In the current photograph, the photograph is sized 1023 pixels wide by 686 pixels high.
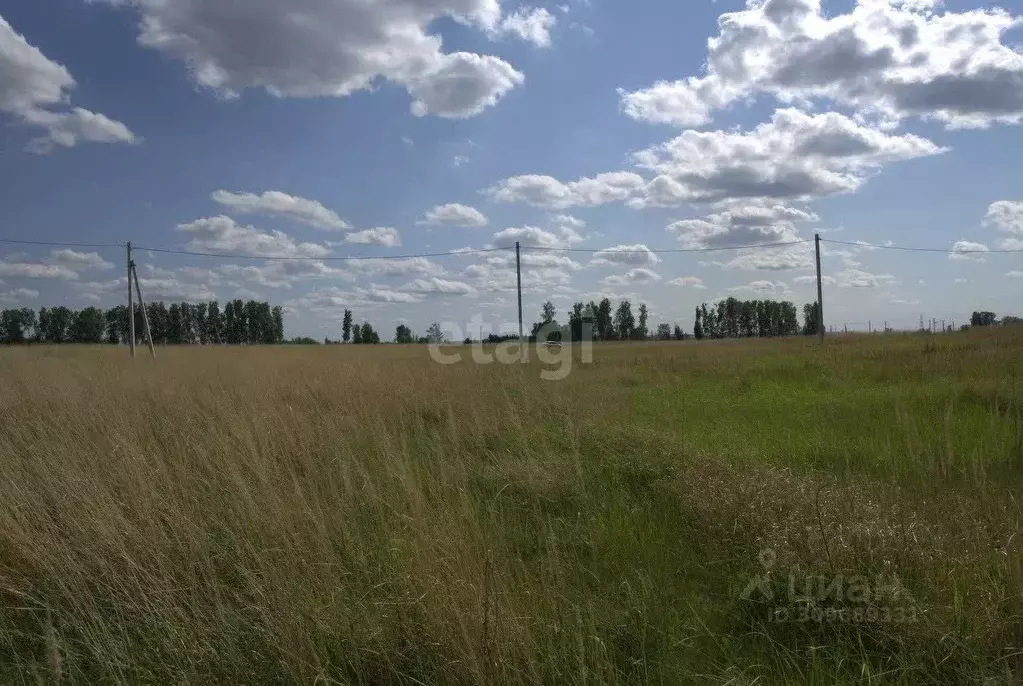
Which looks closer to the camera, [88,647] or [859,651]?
[859,651]

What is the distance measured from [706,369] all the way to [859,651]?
12186 mm

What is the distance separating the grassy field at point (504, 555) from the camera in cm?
243

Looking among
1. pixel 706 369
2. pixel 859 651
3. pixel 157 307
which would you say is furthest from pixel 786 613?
pixel 157 307

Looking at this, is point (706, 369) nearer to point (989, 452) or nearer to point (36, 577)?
point (989, 452)

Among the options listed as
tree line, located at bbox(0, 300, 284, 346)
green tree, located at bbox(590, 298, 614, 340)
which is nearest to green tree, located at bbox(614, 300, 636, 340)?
green tree, located at bbox(590, 298, 614, 340)

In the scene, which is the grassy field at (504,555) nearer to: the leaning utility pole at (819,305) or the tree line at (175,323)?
the leaning utility pole at (819,305)

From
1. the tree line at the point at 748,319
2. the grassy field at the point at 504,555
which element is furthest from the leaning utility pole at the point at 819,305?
the tree line at the point at 748,319

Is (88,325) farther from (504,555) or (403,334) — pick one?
(504,555)

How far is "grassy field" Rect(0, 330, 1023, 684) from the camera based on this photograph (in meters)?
2.43

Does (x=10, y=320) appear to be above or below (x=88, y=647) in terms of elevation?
above

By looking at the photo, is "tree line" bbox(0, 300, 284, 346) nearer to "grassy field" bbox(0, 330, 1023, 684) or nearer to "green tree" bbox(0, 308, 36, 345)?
"green tree" bbox(0, 308, 36, 345)

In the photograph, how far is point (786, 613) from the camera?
8.61 feet

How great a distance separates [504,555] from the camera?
332 cm

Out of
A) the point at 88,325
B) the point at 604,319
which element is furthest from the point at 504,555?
the point at 88,325
